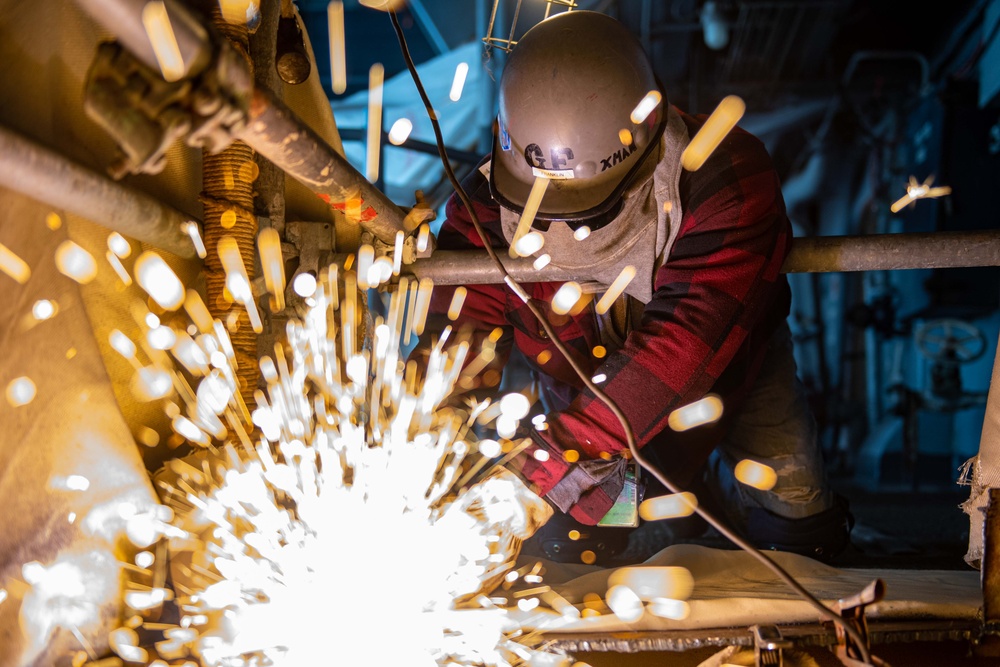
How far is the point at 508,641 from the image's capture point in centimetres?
135

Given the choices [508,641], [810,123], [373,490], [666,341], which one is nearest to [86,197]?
[373,490]

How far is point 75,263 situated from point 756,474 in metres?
2.29

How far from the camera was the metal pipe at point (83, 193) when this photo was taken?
3.13 feet

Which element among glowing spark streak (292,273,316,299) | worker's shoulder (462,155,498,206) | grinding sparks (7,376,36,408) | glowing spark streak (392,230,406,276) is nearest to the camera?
grinding sparks (7,376,36,408)

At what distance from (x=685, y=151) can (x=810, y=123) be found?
531 centimetres

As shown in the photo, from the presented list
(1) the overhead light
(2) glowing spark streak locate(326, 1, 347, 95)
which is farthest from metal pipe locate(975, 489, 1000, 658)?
(1) the overhead light

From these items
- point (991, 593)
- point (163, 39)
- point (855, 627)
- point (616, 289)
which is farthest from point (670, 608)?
point (163, 39)

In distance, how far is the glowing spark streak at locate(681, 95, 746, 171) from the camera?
1.88 meters

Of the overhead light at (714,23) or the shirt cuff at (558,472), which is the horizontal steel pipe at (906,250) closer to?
the shirt cuff at (558,472)

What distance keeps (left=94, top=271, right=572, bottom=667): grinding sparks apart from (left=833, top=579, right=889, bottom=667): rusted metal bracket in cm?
54

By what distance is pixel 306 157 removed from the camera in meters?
Result: 1.14

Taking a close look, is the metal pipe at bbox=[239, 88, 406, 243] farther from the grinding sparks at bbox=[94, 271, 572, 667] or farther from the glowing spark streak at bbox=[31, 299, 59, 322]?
the glowing spark streak at bbox=[31, 299, 59, 322]

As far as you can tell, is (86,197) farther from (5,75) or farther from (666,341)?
(666,341)

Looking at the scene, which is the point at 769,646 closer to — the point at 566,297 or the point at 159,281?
the point at 566,297
